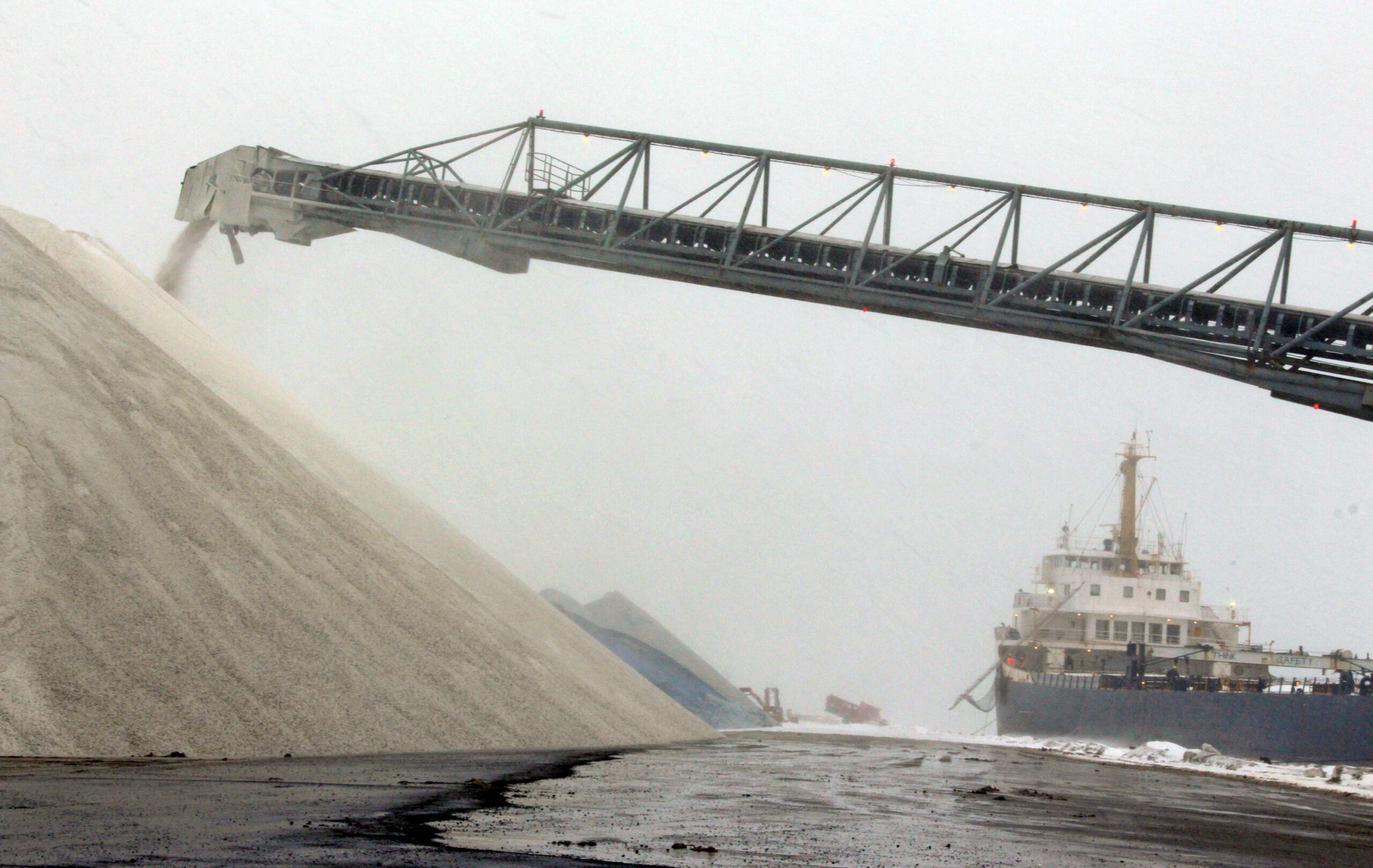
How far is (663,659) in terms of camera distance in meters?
32.4

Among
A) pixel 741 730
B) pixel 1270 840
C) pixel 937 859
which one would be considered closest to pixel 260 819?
pixel 937 859

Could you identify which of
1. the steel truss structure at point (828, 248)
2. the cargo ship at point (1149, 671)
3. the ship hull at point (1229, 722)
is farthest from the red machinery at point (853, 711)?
the steel truss structure at point (828, 248)

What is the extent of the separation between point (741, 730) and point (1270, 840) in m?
22.4

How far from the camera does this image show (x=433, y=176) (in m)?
23.0

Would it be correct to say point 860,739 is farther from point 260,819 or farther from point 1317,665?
point 260,819

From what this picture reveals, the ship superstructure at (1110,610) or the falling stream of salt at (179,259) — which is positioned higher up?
the falling stream of salt at (179,259)

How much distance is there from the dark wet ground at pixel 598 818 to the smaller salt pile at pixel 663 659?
1799cm

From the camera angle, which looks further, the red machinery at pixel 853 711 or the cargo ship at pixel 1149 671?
the red machinery at pixel 853 711

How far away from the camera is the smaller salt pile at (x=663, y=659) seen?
1232 inches

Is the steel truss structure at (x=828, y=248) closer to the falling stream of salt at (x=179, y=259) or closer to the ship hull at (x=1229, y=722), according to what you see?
the falling stream of salt at (x=179, y=259)

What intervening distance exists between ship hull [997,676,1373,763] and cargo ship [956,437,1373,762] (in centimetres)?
3

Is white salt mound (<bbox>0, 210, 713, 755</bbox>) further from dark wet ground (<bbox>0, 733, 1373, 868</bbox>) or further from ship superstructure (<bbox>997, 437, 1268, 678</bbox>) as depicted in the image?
ship superstructure (<bbox>997, 437, 1268, 678</bbox>)

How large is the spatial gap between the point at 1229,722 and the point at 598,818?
1027 inches

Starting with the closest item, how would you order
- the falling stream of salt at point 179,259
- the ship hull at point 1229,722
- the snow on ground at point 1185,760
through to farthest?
the snow on ground at point 1185,760
the falling stream of salt at point 179,259
the ship hull at point 1229,722
